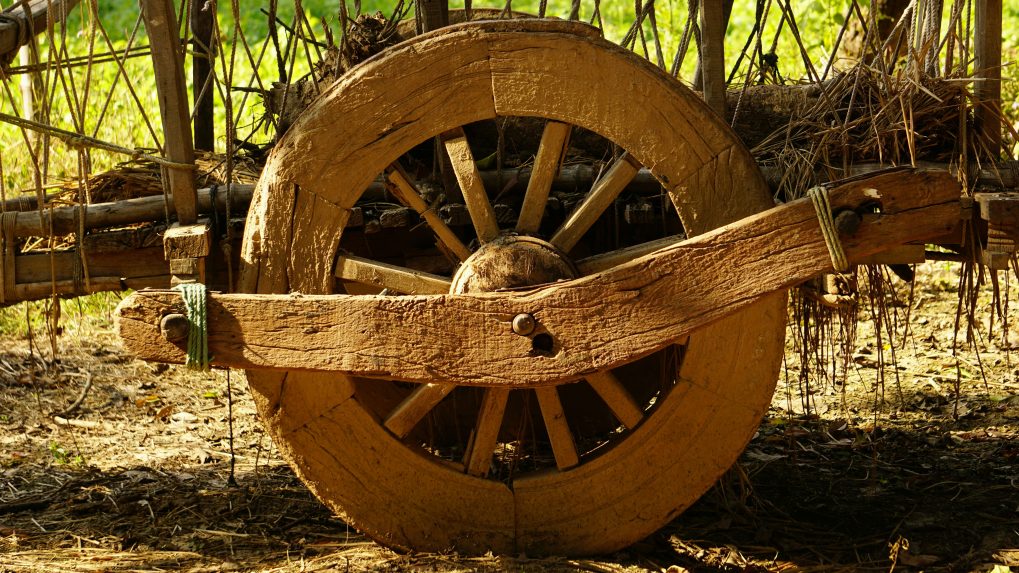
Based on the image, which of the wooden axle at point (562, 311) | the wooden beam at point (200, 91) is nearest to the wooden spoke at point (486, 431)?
the wooden axle at point (562, 311)

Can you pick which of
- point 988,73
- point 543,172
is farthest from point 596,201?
point 988,73

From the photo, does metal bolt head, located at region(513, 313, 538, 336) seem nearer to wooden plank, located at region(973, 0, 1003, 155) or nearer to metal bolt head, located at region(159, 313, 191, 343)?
metal bolt head, located at region(159, 313, 191, 343)

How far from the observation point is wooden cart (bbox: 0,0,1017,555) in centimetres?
238

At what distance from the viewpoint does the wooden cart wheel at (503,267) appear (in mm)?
2447

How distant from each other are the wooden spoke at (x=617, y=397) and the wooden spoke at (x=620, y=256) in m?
0.26

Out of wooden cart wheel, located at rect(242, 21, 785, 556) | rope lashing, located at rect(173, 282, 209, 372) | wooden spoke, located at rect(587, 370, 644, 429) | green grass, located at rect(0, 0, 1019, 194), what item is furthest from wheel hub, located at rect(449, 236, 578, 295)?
green grass, located at rect(0, 0, 1019, 194)

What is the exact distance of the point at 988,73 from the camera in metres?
2.81

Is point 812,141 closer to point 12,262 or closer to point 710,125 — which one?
point 710,125

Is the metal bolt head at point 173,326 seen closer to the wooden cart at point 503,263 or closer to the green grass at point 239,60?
the wooden cart at point 503,263

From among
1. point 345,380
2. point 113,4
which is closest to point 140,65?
point 113,4

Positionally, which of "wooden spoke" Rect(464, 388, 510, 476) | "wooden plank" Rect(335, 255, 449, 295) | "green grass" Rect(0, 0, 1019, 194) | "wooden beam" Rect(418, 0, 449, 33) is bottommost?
"wooden spoke" Rect(464, 388, 510, 476)

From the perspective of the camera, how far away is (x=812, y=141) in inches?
108

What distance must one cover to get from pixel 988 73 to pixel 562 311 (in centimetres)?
137

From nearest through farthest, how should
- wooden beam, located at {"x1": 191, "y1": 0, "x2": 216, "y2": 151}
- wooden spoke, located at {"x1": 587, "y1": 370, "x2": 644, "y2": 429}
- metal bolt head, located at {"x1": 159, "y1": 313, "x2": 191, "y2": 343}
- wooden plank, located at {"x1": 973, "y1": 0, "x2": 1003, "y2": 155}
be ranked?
metal bolt head, located at {"x1": 159, "y1": 313, "x2": 191, "y2": 343}
wooden spoke, located at {"x1": 587, "y1": 370, "x2": 644, "y2": 429}
wooden plank, located at {"x1": 973, "y1": 0, "x2": 1003, "y2": 155}
wooden beam, located at {"x1": 191, "y1": 0, "x2": 216, "y2": 151}
